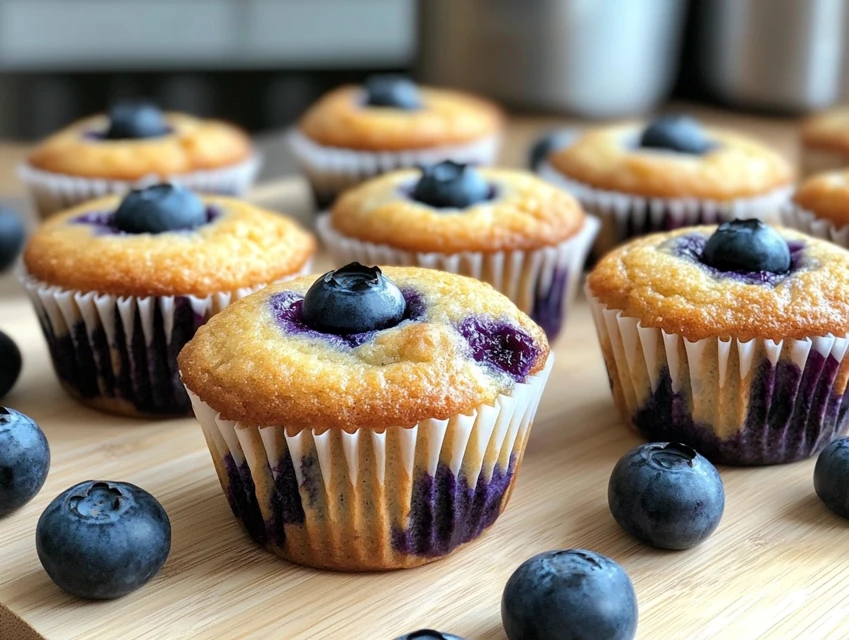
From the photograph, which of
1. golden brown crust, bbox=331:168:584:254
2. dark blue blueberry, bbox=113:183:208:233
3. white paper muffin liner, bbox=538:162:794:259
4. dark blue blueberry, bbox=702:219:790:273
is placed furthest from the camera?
white paper muffin liner, bbox=538:162:794:259

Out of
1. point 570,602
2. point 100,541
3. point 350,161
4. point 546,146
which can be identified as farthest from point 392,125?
point 570,602

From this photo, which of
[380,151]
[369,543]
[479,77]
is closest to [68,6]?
[479,77]

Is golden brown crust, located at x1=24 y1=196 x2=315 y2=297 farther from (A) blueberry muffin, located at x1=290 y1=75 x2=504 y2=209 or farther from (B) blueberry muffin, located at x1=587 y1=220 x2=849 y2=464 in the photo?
(A) blueberry muffin, located at x1=290 y1=75 x2=504 y2=209

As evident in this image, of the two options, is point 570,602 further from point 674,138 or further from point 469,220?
point 674,138

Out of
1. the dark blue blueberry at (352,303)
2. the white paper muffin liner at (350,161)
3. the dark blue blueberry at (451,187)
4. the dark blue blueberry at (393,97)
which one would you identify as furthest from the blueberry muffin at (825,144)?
the dark blue blueberry at (352,303)

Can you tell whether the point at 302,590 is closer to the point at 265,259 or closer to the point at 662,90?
the point at 265,259

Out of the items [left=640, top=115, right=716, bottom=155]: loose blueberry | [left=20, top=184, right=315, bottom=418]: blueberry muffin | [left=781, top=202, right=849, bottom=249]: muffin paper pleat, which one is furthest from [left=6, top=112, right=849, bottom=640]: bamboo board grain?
[left=640, top=115, right=716, bottom=155]: loose blueberry
